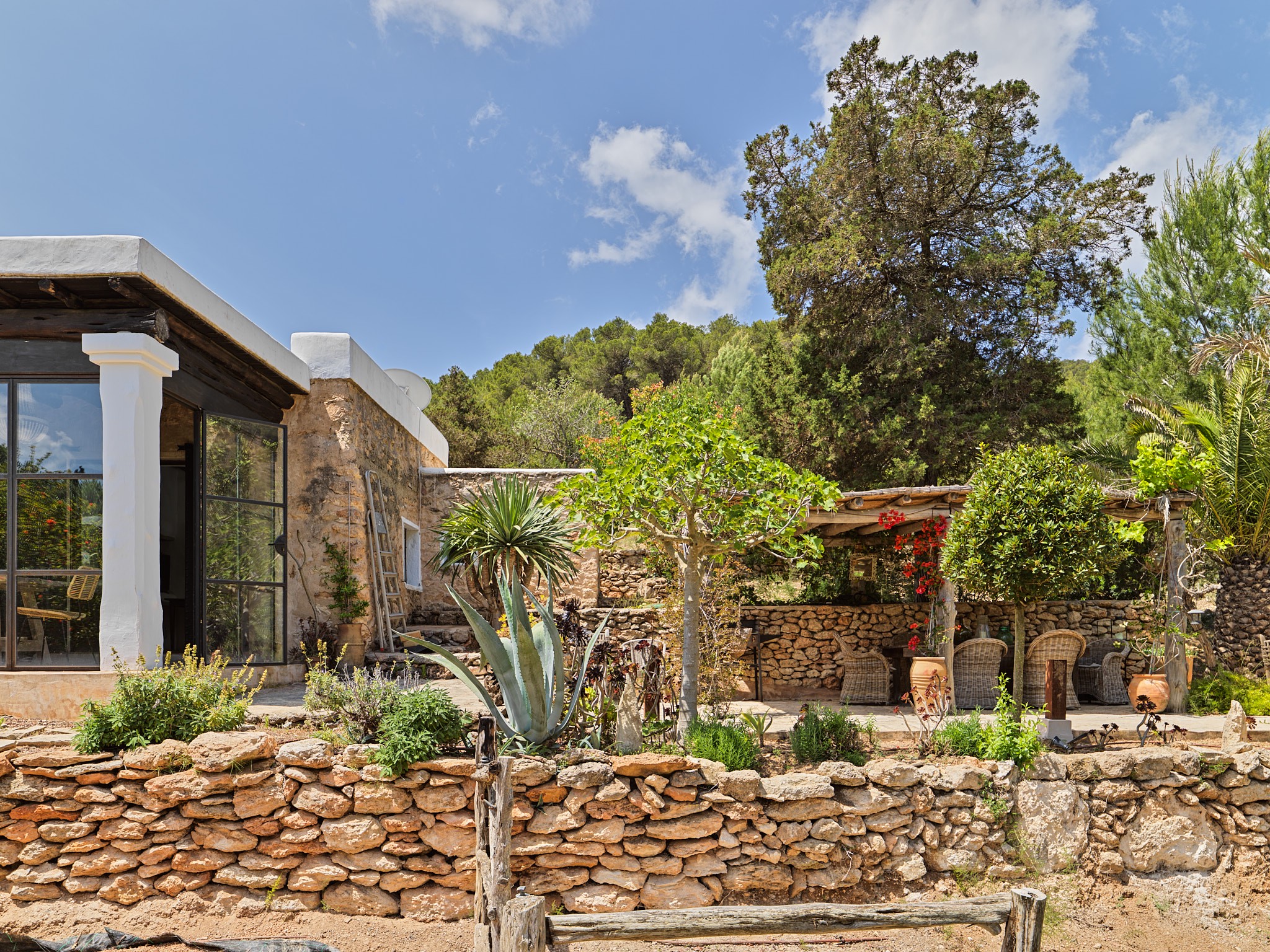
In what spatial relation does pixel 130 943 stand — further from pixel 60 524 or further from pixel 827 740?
pixel 827 740

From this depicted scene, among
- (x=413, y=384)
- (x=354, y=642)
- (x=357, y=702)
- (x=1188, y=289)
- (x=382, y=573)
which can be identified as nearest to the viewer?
(x=357, y=702)

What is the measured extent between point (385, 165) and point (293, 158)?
1.55m

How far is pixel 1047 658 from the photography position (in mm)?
7980

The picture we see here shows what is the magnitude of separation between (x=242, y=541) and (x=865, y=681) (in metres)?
6.70

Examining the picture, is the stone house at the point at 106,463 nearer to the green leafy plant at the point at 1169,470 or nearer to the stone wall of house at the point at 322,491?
the stone wall of house at the point at 322,491

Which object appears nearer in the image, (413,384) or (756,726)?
(756,726)

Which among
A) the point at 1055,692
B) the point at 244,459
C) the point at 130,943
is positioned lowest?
the point at 130,943

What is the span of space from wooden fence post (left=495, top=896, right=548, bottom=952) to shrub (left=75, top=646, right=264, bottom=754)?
126 inches

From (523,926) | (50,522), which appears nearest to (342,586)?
(50,522)

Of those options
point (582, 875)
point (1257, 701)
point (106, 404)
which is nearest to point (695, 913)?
point (582, 875)

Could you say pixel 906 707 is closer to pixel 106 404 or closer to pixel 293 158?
pixel 106 404

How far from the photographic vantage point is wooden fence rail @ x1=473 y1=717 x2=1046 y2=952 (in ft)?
8.66

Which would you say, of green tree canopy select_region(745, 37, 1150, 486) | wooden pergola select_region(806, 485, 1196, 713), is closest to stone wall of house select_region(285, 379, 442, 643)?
wooden pergola select_region(806, 485, 1196, 713)

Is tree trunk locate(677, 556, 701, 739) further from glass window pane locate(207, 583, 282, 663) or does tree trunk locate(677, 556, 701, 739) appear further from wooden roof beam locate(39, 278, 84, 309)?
wooden roof beam locate(39, 278, 84, 309)
